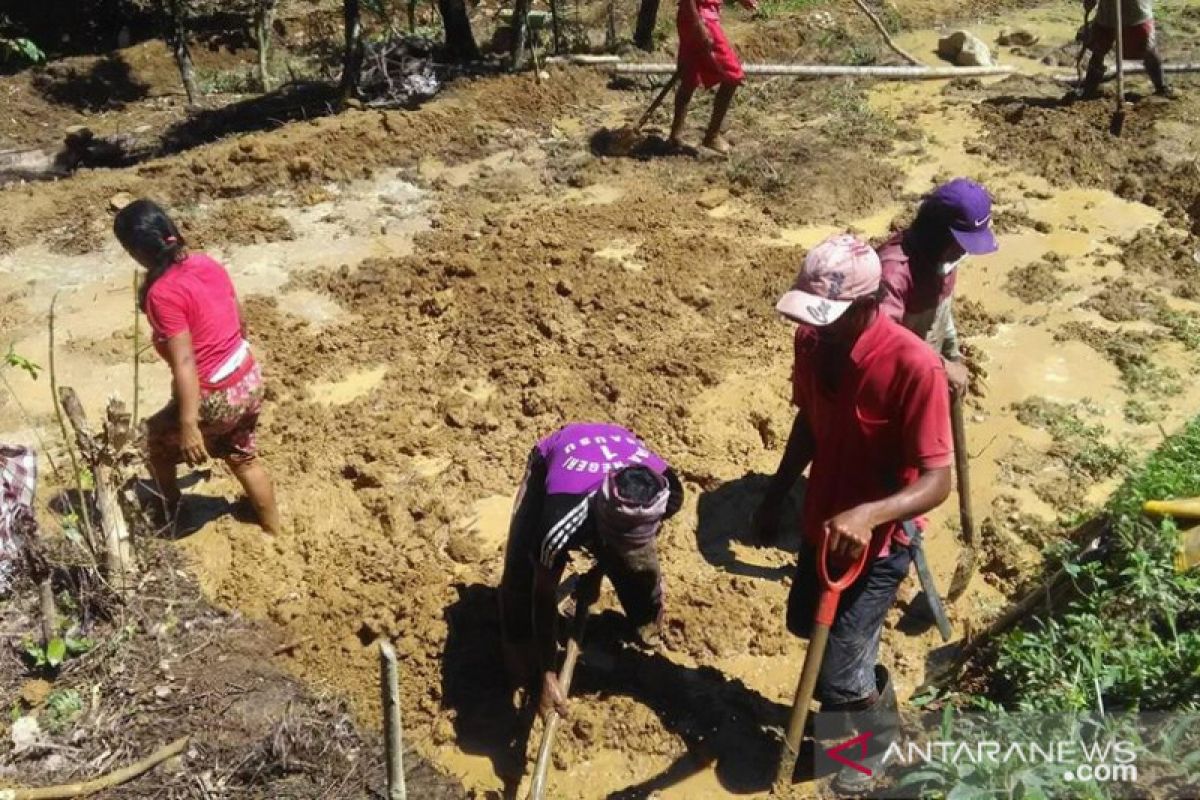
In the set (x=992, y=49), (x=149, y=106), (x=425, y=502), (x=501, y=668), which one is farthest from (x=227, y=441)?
(x=992, y=49)

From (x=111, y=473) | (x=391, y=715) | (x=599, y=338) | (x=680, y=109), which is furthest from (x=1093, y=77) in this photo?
(x=391, y=715)

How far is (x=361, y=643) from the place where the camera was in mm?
3721

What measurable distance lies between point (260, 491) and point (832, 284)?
8.54ft

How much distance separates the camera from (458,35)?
974cm

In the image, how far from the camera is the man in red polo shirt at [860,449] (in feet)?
8.55

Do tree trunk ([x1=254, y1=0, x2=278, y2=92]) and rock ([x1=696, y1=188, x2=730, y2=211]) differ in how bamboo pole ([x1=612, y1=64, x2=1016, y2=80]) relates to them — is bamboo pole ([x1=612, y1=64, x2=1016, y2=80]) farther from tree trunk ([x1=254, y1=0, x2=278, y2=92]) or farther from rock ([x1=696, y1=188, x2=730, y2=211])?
tree trunk ([x1=254, y1=0, x2=278, y2=92])

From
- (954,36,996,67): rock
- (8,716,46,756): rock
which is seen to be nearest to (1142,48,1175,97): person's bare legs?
(954,36,996,67): rock

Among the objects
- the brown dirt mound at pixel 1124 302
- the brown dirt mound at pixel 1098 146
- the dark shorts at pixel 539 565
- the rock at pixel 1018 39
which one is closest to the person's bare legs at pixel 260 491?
the dark shorts at pixel 539 565

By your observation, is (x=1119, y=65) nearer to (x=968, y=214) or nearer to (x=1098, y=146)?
(x=1098, y=146)

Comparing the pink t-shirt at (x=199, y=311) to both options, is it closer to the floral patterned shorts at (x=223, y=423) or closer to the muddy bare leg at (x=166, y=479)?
the floral patterned shorts at (x=223, y=423)

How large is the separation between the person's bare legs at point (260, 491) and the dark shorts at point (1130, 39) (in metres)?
7.37

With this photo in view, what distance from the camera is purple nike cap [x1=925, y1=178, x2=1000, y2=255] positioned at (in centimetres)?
340

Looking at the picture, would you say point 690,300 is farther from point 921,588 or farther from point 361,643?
point 361,643

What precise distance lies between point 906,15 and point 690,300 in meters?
6.86
